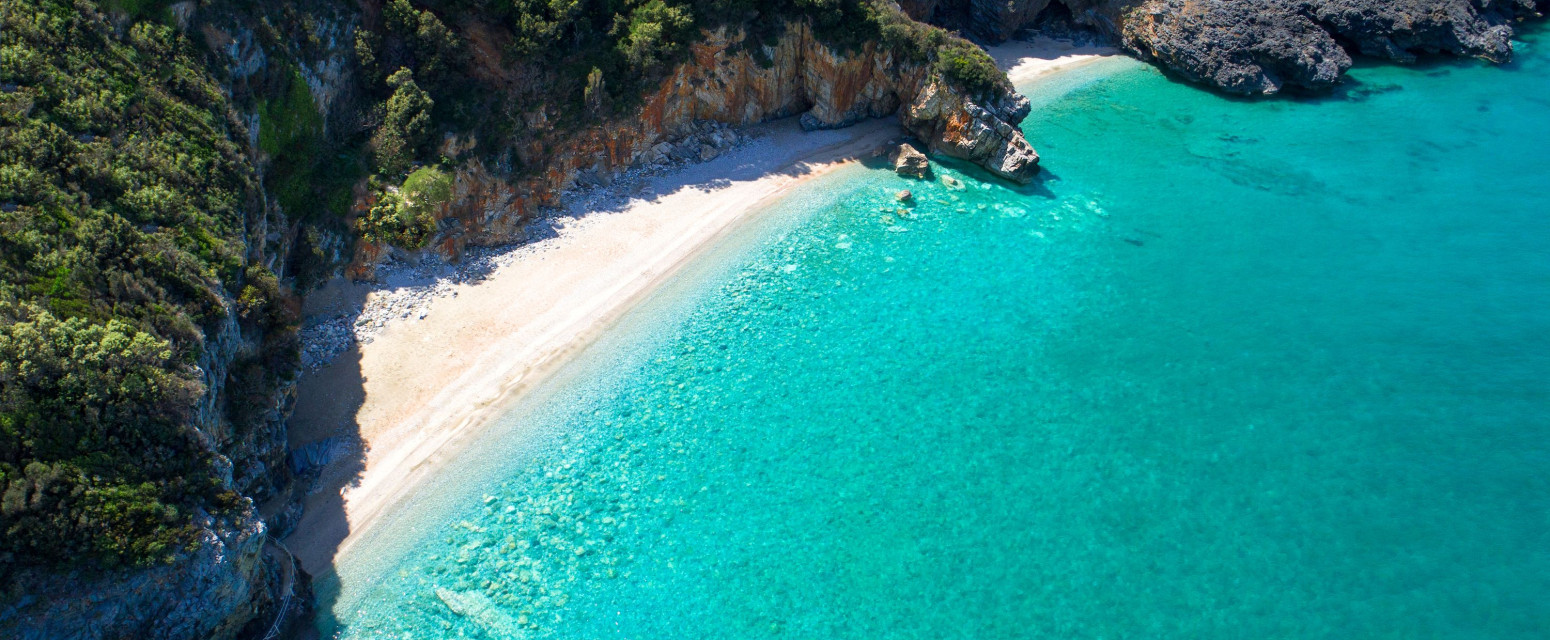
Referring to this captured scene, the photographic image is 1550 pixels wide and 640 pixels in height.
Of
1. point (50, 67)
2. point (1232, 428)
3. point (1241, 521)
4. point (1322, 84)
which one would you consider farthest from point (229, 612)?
point (1322, 84)

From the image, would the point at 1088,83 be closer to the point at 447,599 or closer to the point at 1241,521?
the point at 1241,521

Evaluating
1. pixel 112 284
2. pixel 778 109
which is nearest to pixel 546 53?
pixel 778 109

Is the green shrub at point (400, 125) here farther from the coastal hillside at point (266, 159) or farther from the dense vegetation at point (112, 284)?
the dense vegetation at point (112, 284)

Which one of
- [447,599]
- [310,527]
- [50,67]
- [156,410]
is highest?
[50,67]

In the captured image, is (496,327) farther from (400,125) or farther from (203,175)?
(203,175)

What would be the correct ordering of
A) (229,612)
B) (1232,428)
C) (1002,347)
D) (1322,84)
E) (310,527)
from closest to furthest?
(229,612) → (310,527) → (1232,428) → (1002,347) → (1322,84)
